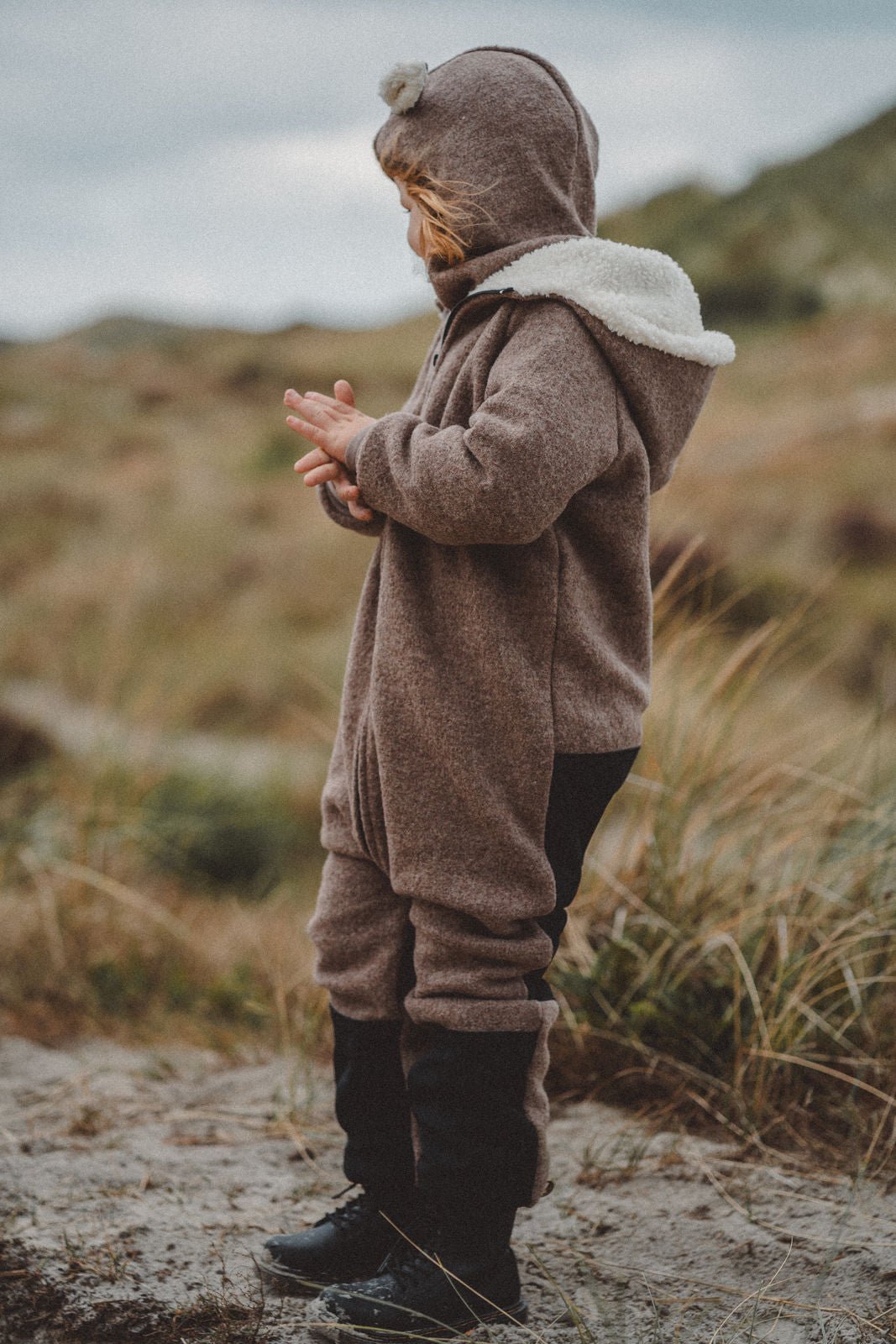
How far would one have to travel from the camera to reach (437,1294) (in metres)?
1.48

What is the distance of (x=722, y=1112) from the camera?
207cm

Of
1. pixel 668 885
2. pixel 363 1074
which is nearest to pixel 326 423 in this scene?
pixel 363 1074

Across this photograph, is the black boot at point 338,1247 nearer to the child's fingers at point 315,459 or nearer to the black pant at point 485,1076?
the black pant at point 485,1076

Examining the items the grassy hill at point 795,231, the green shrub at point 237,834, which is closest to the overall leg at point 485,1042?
the green shrub at point 237,834

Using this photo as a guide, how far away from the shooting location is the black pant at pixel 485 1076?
147 cm

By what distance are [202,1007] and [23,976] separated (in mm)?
487

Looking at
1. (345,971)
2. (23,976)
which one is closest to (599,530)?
(345,971)

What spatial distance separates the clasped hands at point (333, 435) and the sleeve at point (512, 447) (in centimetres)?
5

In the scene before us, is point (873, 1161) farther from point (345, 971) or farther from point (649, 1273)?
point (345, 971)

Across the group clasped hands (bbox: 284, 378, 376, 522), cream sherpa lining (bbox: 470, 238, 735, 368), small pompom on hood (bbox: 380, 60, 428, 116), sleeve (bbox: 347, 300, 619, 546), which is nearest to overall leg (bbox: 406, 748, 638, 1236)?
sleeve (bbox: 347, 300, 619, 546)

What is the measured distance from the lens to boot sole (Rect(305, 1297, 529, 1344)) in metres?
1.46

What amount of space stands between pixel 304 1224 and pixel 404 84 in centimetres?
172

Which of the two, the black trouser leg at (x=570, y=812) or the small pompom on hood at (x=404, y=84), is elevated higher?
the small pompom on hood at (x=404, y=84)

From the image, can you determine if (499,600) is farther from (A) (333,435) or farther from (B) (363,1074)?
(B) (363,1074)
